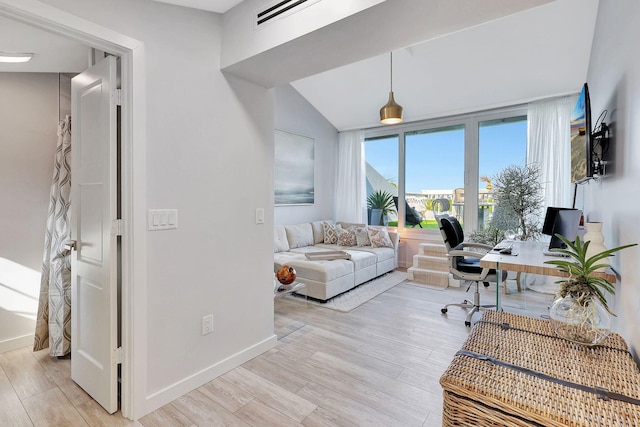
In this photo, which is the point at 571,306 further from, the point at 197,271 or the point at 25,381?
the point at 25,381

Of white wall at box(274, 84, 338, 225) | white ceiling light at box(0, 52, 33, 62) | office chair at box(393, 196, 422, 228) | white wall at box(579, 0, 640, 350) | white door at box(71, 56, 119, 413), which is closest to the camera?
white wall at box(579, 0, 640, 350)

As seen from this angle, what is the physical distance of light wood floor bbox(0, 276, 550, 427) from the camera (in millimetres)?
1816

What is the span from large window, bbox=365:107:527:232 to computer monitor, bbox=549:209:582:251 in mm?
2096

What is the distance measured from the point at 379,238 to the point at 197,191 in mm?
3704

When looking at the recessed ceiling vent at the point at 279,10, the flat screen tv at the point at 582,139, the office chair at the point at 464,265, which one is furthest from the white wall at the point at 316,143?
the flat screen tv at the point at 582,139

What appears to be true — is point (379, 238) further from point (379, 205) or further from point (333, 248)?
point (379, 205)

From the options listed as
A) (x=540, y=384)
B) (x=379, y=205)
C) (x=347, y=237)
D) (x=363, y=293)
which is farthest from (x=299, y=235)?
(x=540, y=384)

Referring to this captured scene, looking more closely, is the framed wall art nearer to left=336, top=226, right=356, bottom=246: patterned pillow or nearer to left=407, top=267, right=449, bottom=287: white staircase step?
left=336, top=226, right=356, bottom=246: patterned pillow

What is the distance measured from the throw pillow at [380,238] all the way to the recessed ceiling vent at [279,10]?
12.8 ft

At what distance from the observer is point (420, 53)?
4102 mm

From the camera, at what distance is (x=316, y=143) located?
5.88m

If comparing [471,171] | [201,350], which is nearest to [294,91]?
[471,171]

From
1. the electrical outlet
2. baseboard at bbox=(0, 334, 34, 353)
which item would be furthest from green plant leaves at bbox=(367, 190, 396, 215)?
baseboard at bbox=(0, 334, 34, 353)

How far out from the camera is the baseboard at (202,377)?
190 cm
